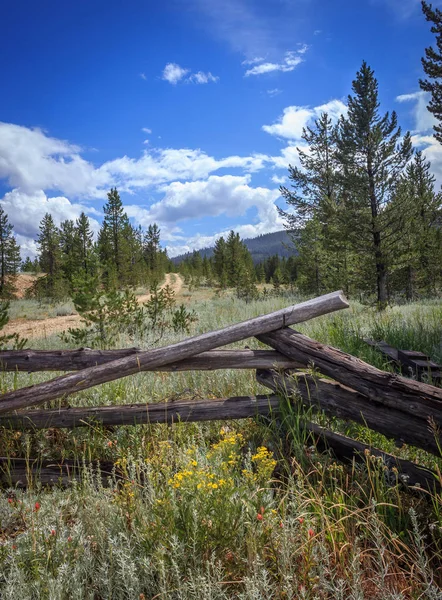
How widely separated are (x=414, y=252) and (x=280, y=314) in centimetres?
1398

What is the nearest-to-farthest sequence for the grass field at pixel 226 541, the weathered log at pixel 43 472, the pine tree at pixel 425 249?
the grass field at pixel 226 541 → the weathered log at pixel 43 472 → the pine tree at pixel 425 249

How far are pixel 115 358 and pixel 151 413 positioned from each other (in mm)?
614

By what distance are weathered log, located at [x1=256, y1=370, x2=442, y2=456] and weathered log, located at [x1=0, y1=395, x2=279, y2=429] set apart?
216 millimetres

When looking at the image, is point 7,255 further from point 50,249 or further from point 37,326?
point 37,326

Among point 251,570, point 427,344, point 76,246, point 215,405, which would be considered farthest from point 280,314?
point 76,246

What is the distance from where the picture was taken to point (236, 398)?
295cm

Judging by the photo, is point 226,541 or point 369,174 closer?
point 226,541

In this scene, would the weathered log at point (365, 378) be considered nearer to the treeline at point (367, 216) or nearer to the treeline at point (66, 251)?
the treeline at point (367, 216)

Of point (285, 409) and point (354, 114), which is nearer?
point (285, 409)

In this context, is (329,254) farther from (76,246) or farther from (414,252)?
(76,246)

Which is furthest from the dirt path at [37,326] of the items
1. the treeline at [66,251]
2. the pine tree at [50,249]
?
the pine tree at [50,249]

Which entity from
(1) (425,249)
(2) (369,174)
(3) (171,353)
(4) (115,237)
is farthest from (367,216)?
(4) (115,237)

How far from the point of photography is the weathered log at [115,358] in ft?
9.75

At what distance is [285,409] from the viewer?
2.78 m
